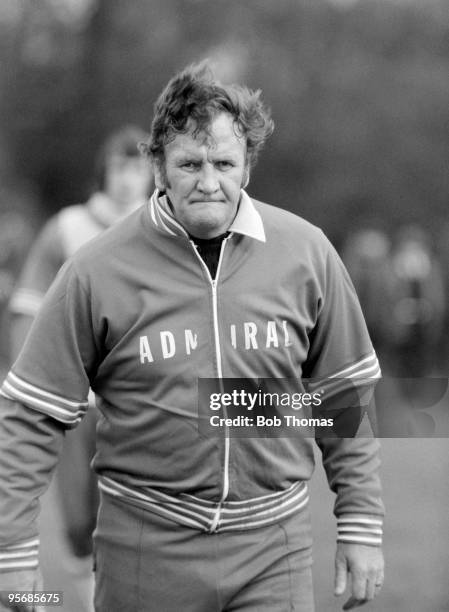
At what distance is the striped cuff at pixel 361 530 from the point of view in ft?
9.28

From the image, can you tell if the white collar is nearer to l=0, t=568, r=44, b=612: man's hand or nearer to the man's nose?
the man's nose

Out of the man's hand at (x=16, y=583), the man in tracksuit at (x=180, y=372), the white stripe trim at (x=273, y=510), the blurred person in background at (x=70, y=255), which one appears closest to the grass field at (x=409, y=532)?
the blurred person in background at (x=70, y=255)

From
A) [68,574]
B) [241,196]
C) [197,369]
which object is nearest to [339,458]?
[197,369]

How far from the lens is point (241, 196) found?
9.20ft

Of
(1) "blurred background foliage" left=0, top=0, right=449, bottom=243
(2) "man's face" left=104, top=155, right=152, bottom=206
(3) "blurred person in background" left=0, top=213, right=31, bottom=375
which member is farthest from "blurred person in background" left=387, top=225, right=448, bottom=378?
(2) "man's face" left=104, top=155, right=152, bottom=206

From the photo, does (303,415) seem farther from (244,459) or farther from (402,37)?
(402,37)

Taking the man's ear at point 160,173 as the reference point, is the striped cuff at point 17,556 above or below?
below

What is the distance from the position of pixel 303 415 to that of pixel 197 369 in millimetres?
332

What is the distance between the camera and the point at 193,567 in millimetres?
2660

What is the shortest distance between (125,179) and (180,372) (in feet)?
6.80

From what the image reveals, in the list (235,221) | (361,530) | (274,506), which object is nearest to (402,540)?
(361,530)

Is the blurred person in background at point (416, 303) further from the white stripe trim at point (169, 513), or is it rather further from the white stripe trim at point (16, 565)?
the white stripe trim at point (16, 565)

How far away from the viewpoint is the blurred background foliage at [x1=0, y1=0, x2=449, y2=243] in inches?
360

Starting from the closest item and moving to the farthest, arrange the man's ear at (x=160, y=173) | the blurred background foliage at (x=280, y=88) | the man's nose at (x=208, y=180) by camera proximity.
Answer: the man's nose at (x=208, y=180), the man's ear at (x=160, y=173), the blurred background foliage at (x=280, y=88)
